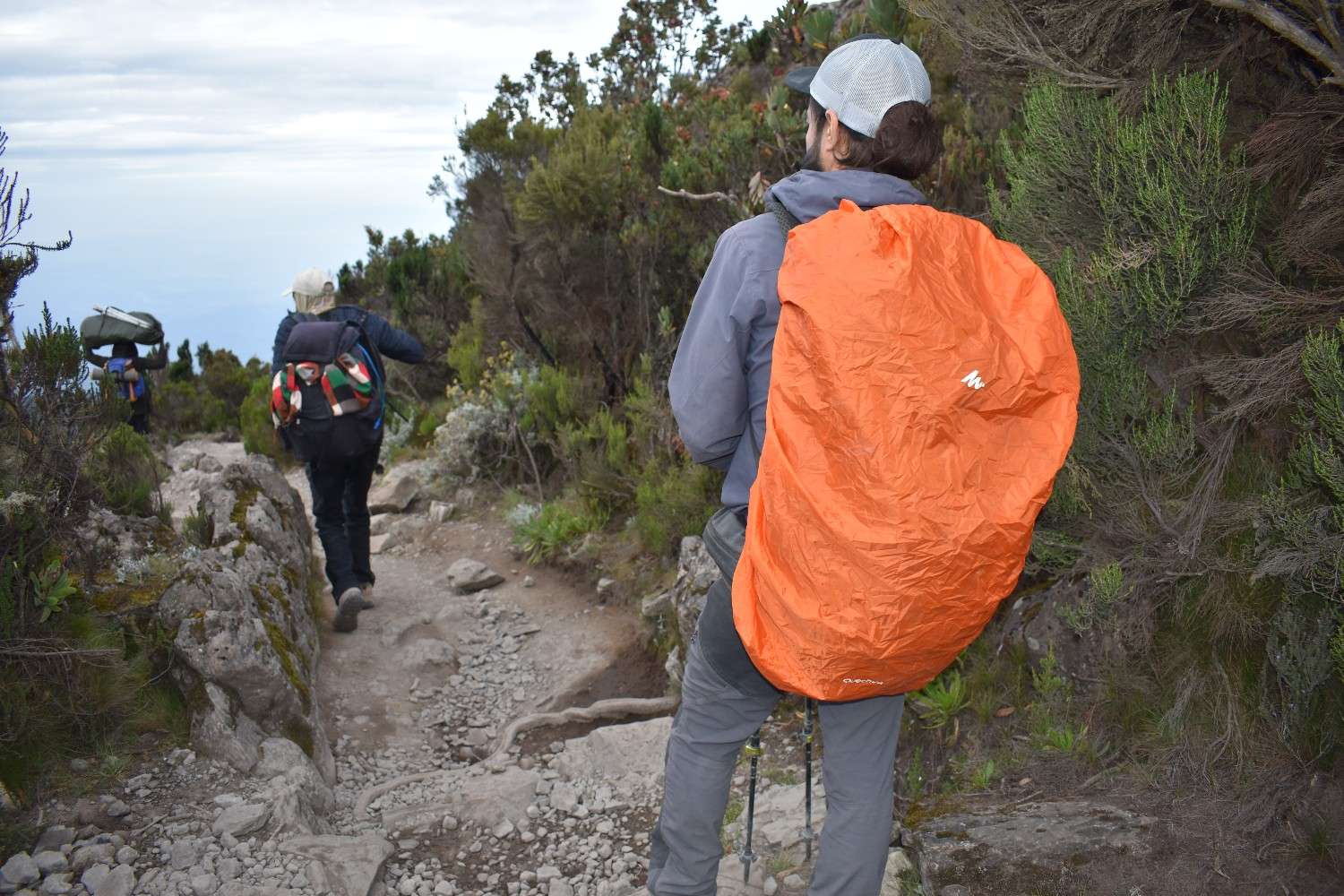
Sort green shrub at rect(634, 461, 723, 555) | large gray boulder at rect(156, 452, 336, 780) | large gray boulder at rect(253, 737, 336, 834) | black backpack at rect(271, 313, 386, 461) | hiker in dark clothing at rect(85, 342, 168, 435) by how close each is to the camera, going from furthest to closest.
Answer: hiker in dark clothing at rect(85, 342, 168, 435) → green shrub at rect(634, 461, 723, 555) → black backpack at rect(271, 313, 386, 461) → large gray boulder at rect(156, 452, 336, 780) → large gray boulder at rect(253, 737, 336, 834)

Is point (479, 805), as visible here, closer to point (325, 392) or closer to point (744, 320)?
point (325, 392)

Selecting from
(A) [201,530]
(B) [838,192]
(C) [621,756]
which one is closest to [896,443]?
(B) [838,192]

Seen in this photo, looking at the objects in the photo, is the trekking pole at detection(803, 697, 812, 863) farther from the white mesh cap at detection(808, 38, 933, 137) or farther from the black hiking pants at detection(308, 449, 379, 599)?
the black hiking pants at detection(308, 449, 379, 599)

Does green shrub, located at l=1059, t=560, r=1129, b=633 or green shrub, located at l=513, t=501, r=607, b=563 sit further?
green shrub, located at l=513, t=501, r=607, b=563

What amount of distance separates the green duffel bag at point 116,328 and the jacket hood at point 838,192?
9.67 metres

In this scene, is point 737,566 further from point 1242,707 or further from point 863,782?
point 1242,707

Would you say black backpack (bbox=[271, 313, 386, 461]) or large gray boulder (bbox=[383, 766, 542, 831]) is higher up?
black backpack (bbox=[271, 313, 386, 461])

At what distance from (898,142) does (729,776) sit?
66.8 inches

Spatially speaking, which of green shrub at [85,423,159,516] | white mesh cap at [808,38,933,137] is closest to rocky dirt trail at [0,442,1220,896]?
green shrub at [85,423,159,516]

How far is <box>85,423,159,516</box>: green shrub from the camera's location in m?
5.19

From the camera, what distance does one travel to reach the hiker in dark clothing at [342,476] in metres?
5.73

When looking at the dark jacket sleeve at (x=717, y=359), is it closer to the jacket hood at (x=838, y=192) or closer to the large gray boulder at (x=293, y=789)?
the jacket hood at (x=838, y=192)

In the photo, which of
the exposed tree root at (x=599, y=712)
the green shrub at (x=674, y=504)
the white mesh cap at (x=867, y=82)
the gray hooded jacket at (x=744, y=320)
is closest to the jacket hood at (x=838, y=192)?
the gray hooded jacket at (x=744, y=320)

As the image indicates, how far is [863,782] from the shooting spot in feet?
8.21
